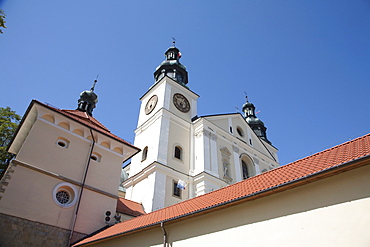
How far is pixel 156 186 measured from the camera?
16.6 meters

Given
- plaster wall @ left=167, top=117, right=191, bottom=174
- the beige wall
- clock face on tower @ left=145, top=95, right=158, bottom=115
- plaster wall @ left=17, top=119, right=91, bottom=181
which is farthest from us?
clock face on tower @ left=145, top=95, right=158, bottom=115

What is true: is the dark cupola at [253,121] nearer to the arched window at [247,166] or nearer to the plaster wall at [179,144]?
the arched window at [247,166]

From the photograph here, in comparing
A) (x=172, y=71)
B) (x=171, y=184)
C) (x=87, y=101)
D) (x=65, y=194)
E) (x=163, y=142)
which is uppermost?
(x=172, y=71)

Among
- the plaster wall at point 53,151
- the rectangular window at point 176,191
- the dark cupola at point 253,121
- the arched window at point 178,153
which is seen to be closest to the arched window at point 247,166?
the arched window at point 178,153

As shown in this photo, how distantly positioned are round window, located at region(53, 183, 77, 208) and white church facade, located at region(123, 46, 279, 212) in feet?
17.5

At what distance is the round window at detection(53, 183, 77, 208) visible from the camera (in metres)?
11.1

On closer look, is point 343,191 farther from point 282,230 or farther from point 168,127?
point 168,127

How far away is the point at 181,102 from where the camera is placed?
23.2 meters

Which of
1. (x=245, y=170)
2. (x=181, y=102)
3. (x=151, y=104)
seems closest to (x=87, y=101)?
(x=151, y=104)

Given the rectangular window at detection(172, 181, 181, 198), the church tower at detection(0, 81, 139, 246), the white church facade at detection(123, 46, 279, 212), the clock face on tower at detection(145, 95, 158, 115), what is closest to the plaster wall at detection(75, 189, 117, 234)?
the church tower at detection(0, 81, 139, 246)

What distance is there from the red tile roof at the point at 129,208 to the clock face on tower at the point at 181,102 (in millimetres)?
9220

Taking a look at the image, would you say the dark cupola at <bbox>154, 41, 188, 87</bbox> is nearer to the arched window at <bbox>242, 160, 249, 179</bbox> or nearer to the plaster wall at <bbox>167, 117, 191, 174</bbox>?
the plaster wall at <bbox>167, 117, 191, 174</bbox>

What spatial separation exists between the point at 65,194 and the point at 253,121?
28.9 meters

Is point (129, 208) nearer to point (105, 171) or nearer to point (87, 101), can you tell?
point (105, 171)
